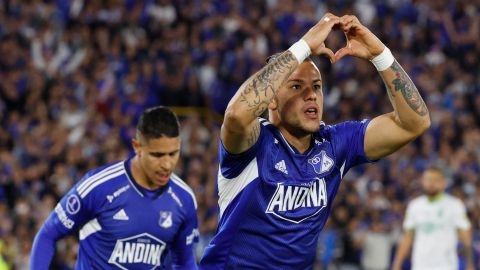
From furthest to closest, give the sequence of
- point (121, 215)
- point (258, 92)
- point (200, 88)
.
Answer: point (200, 88) < point (121, 215) < point (258, 92)

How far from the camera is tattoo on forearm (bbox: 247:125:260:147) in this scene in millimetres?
4590

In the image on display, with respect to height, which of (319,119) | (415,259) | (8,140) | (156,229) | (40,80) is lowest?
(415,259)

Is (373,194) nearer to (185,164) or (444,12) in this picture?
(185,164)

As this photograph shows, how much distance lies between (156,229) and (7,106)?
1021 cm

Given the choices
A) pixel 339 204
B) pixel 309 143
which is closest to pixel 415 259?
pixel 339 204

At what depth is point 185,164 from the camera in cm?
1518

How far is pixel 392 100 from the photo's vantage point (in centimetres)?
498

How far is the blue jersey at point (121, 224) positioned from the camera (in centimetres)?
605

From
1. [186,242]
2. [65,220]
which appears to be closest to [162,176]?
[186,242]

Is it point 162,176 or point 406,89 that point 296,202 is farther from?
point 162,176

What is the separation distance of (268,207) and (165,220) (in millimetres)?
1750

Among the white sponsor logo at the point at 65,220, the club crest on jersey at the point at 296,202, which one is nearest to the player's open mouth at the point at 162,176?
the white sponsor logo at the point at 65,220

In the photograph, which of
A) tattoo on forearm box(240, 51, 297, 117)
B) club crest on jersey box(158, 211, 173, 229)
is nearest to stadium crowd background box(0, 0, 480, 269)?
club crest on jersey box(158, 211, 173, 229)

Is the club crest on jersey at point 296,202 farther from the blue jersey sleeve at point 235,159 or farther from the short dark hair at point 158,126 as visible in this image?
the short dark hair at point 158,126
